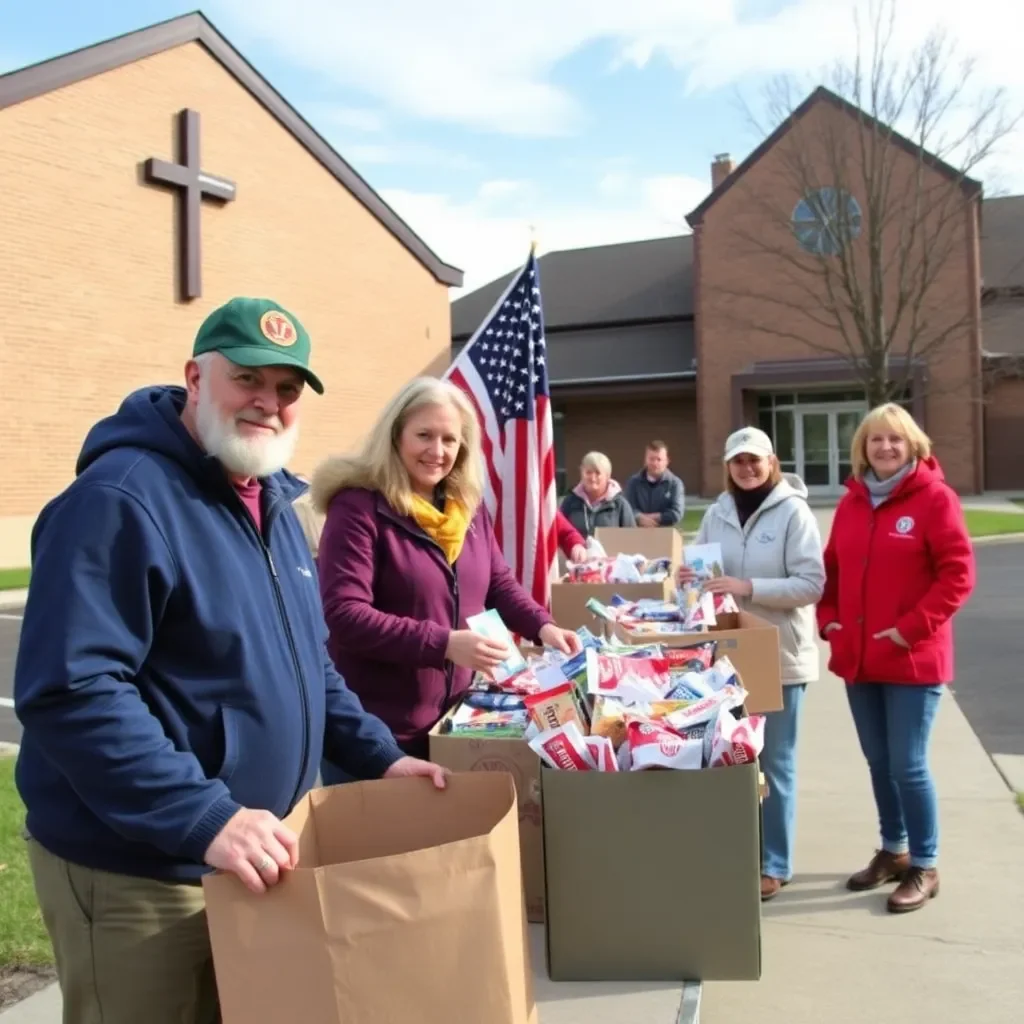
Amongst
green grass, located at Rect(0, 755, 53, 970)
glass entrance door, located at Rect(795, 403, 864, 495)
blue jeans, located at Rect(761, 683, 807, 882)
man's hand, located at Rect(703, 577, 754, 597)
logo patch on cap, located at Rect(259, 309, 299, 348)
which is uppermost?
glass entrance door, located at Rect(795, 403, 864, 495)

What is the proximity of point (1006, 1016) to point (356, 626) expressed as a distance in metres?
2.31

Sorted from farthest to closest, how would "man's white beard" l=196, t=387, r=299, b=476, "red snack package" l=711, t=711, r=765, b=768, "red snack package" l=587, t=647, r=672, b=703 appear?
1. "red snack package" l=587, t=647, r=672, b=703
2. "red snack package" l=711, t=711, r=765, b=768
3. "man's white beard" l=196, t=387, r=299, b=476

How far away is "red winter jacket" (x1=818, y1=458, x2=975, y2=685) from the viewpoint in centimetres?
384

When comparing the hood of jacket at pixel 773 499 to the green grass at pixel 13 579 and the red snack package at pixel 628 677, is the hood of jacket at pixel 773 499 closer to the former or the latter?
the red snack package at pixel 628 677

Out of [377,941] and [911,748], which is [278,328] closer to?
[377,941]

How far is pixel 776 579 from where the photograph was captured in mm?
4254

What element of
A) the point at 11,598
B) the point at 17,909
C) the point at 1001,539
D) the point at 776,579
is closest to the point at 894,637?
the point at 776,579

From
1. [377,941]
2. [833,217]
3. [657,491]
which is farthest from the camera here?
[833,217]

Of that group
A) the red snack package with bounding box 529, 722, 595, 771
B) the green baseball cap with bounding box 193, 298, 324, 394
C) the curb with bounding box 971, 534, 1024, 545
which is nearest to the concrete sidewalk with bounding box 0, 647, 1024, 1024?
the red snack package with bounding box 529, 722, 595, 771

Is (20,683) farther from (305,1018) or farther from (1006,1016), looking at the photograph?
(1006,1016)

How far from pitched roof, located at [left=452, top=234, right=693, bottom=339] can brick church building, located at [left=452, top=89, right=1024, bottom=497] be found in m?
0.10

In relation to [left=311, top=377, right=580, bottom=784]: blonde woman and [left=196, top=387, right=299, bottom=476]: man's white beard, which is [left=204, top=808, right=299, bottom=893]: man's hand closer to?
[left=196, top=387, right=299, bottom=476]: man's white beard

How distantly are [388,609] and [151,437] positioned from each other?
1.36 meters

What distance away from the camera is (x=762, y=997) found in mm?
3363
